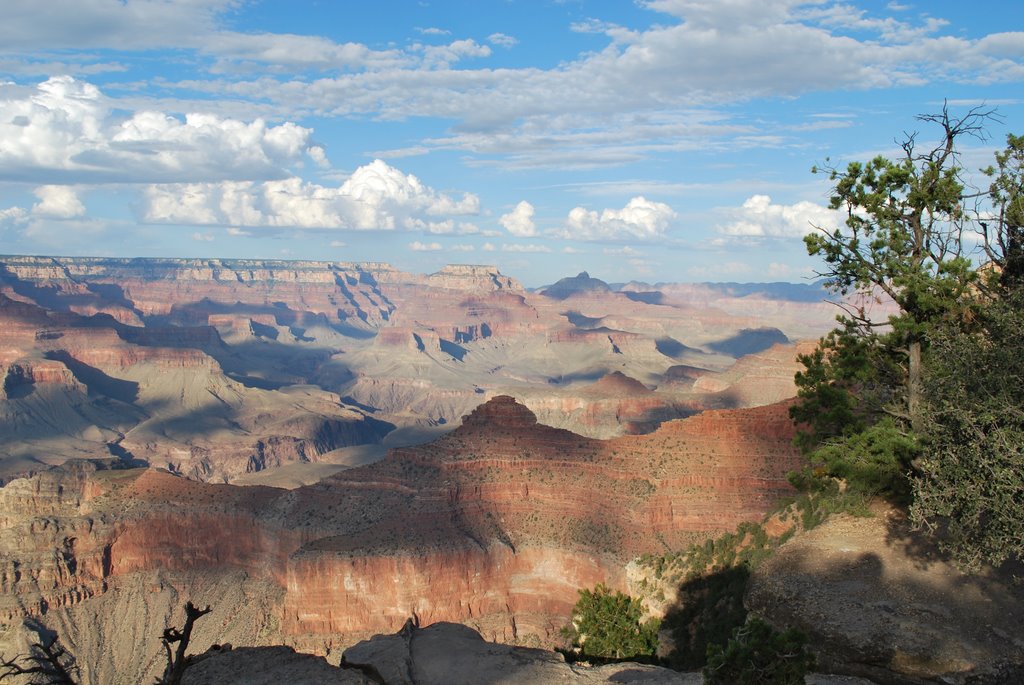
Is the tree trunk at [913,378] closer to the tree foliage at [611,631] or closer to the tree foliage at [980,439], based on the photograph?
the tree foliage at [980,439]

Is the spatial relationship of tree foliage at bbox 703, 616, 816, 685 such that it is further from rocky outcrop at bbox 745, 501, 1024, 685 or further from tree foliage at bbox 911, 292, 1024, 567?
rocky outcrop at bbox 745, 501, 1024, 685

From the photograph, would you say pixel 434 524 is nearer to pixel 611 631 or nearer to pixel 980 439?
pixel 611 631

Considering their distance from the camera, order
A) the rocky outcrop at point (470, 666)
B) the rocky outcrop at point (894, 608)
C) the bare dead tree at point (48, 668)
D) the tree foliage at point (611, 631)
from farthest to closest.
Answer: the tree foliage at point (611, 631) → the rocky outcrop at point (470, 666) → the rocky outcrop at point (894, 608) → the bare dead tree at point (48, 668)

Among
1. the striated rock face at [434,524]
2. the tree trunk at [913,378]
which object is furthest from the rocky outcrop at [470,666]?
the striated rock face at [434,524]

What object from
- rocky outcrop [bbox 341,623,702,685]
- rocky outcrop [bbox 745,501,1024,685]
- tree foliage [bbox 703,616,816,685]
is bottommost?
rocky outcrop [bbox 341,623,702,685]

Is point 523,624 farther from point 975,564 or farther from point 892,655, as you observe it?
point 975,564

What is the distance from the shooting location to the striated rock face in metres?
59.9

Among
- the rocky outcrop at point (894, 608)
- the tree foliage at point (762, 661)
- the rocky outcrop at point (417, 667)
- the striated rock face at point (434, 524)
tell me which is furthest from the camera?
the striated rock face at point (434, 524)

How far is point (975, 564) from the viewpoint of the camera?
23.2 m

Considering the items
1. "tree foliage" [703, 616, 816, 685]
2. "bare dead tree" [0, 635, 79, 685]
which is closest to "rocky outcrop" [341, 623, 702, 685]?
"tree foliage" [703, 616, 816, 685]

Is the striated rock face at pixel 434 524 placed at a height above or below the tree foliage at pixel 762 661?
below

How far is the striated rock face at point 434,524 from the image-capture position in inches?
2360

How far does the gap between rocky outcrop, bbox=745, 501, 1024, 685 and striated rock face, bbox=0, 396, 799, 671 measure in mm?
23318

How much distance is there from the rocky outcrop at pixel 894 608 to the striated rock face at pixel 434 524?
23.3 meters
